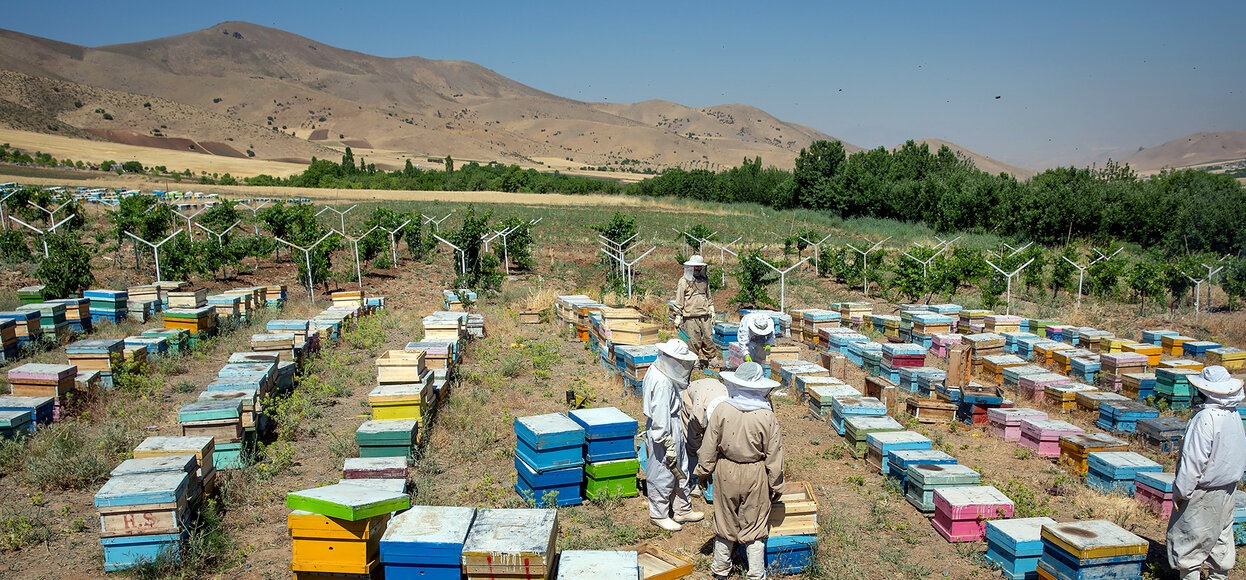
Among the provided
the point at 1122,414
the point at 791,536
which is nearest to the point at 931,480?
the point at 791,536

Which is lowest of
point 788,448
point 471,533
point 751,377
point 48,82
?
point 788,448

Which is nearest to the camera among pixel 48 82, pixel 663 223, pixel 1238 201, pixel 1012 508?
pixel 1012 508

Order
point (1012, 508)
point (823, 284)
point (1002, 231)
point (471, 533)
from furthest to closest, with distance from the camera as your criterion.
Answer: point (1002, 231), point (823, 284), point (1012, 508), point (471, 533)

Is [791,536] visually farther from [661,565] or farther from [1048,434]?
[1048,434]

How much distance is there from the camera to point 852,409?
34.4ft

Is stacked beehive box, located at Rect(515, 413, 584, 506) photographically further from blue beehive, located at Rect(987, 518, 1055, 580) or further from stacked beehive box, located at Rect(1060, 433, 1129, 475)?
stacked beehive box, located at Rect(1060, 433, 1129, 475)

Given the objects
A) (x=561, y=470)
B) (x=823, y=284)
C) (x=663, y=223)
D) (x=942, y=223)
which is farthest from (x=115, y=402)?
(x=942, y=223)

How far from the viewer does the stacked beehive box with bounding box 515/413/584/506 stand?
8016mm

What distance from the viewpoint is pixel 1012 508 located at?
7676mm

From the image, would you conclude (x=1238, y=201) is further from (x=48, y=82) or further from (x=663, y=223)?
(x=48, y=82)

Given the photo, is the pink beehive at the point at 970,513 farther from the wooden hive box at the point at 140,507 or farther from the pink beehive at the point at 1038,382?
the wooden hive box at the point at 140,507

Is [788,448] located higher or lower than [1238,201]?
lower

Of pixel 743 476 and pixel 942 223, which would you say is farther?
pixel 942 223

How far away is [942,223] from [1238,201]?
46.6ft
